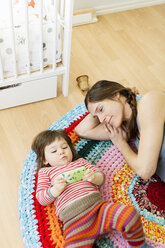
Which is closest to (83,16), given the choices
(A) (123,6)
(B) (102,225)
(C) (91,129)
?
(A) (123,6)

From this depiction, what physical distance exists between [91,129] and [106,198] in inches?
13.0

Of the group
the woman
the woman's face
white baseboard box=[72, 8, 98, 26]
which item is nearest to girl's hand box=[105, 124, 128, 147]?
the woman

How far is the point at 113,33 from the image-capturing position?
227cm

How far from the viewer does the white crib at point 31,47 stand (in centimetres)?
140

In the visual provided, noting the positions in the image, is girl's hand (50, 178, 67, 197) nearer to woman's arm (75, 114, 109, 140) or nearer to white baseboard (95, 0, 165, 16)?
woman's arm (75, 114, 109, 140)

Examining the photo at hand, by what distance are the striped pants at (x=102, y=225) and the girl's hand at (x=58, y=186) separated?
11 cm

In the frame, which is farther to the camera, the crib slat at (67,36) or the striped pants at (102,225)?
the crib slat at (67,36)

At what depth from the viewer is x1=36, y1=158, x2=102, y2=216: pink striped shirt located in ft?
3.91

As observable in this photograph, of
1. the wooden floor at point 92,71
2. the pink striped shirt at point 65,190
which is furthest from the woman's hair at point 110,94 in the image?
the wooden floor at point 92,71

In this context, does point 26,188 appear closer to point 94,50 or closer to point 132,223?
point 132,223

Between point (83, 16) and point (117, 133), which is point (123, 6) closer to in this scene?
point (83, 16)

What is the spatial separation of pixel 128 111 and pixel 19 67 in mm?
611

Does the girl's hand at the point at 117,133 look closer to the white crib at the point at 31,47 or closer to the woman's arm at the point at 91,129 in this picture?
the woman's arm at the point at 91,129

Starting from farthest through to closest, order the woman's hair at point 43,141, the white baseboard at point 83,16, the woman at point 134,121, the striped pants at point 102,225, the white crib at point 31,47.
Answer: the white baseboard at point 83,16
the white crib at point 31,47
the woman's hair at point 43,141
the woman at point 134,121
the striped pants at point 102,225
